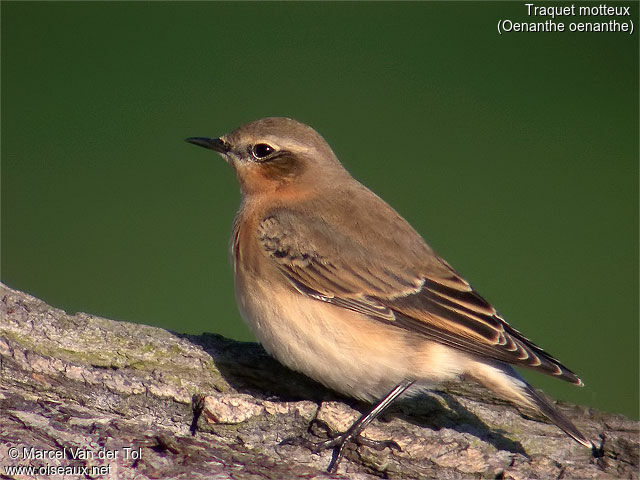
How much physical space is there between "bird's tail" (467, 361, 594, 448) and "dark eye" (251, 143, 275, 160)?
2.65 m

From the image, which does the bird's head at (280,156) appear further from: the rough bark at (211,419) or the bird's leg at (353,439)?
A: the bird's leg at (353,439)

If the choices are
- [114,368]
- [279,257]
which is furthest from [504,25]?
[114,368]

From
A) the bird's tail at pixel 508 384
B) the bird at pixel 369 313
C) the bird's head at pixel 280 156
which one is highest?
the bird's head at pixel 280 156

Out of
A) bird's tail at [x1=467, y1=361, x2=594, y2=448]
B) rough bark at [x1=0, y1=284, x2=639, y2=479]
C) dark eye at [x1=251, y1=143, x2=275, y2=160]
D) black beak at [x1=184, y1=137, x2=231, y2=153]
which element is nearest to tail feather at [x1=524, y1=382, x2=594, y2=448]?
bird's tail at [x1=467, y1=361, x2=594, y2=448]

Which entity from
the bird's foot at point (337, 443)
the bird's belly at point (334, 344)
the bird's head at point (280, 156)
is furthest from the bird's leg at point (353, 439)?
the bird's head at point (280, 156)

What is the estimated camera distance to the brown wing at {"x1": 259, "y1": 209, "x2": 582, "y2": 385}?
260 inches

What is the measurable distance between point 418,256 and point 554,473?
1908 millimetres

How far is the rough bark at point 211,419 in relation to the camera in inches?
218

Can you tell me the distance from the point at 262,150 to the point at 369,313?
202 cm

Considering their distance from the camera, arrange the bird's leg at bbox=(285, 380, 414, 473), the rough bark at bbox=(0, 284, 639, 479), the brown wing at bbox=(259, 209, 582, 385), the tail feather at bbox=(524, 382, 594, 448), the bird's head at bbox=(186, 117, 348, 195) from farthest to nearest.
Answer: the bird's head at bbox=(186, 117, 348, 195)
the brown wing at bbox=(259, 209, 582, 385)
the tail feather at bbox=(524, 382, 594, 448)
the bird's leg at bbox=(285, 380, 414, 473)
the rough bark at bbox=(0, 284, 639, 479)

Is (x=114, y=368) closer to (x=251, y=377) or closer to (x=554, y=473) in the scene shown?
(x=251, y=377)

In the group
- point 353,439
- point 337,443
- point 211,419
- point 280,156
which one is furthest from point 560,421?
point 280,156

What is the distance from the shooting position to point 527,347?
6645mm

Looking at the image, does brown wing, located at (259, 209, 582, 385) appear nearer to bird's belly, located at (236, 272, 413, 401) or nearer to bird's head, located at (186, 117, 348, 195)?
bird's belly, located at (236, 272, 413, 401)
